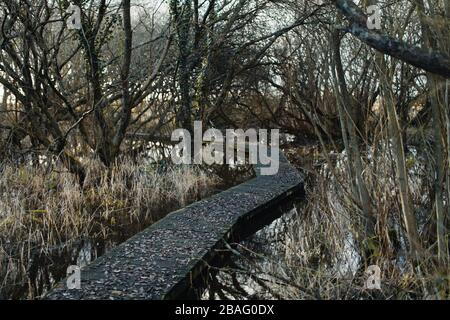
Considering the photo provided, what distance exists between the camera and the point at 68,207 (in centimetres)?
617

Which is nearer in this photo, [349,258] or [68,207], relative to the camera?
[349,258]

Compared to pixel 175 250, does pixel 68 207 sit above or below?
above

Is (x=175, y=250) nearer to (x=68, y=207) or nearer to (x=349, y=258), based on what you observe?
(x=349, y=258)

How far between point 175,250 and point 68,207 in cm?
222

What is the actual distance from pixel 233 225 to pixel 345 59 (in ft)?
18.8

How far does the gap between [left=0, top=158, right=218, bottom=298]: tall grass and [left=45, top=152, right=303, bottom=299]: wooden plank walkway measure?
0.66 m

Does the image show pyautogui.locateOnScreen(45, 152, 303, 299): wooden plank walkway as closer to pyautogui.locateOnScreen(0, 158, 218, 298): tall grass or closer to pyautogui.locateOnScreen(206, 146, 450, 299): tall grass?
pyautogui.locateOnScreen(206, 146, 450, 299): tall grass

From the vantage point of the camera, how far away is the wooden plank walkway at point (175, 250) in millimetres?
3656

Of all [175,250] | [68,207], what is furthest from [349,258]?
[68,207]

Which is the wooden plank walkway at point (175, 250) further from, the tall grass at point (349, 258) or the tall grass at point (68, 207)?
the tall grass at point (68, 207)

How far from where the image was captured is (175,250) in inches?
177

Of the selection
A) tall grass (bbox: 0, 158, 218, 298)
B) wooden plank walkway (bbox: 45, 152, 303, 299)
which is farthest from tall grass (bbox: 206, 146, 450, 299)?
tall grass (bbox: 0, 158, 218, 298)

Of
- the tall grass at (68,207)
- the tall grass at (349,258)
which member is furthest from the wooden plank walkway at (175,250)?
the tall grass at (68,207)

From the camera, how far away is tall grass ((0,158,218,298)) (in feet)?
15.5
